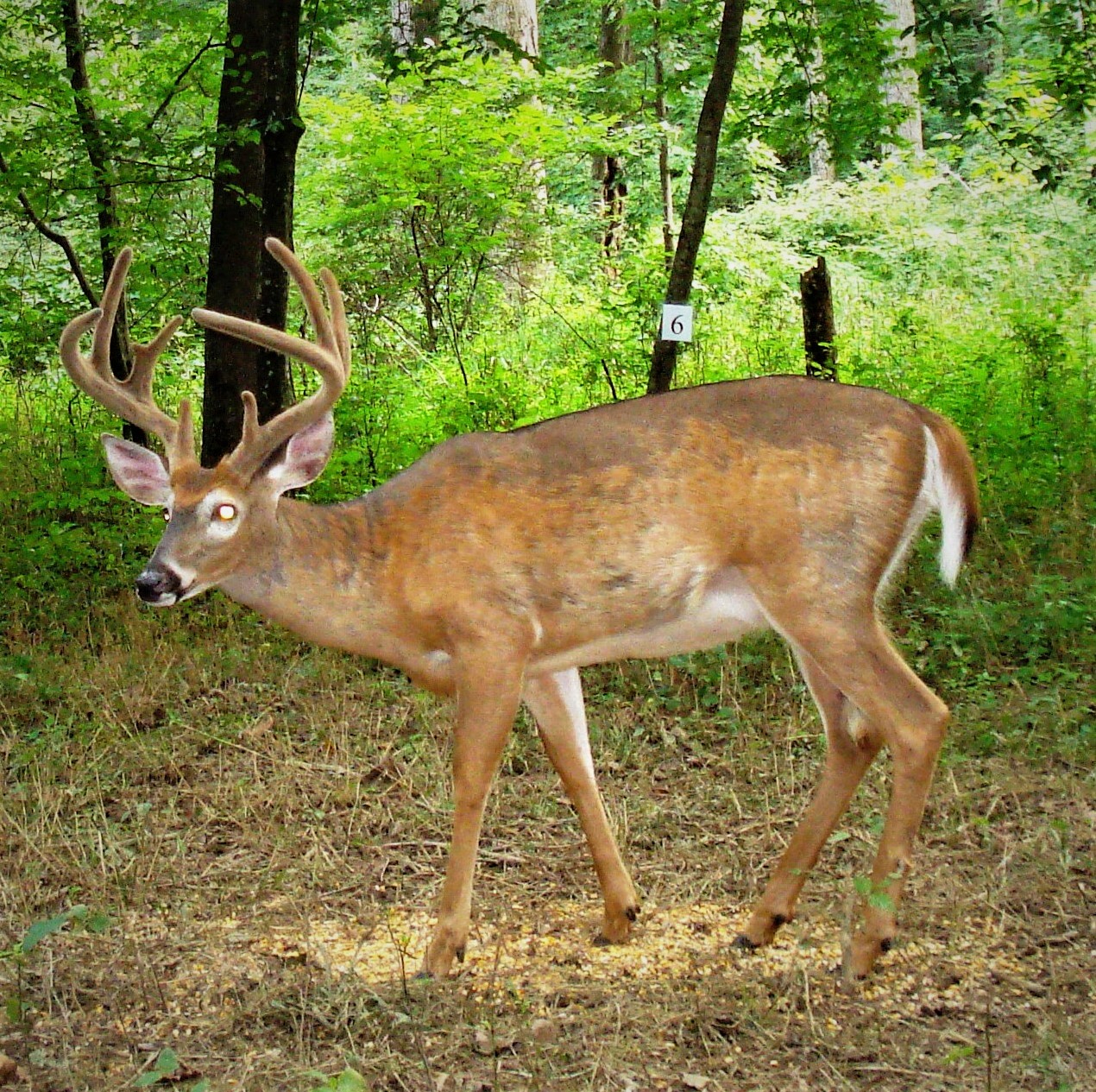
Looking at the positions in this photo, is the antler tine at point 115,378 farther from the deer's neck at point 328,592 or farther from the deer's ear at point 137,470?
the deer's neck at point 328,592

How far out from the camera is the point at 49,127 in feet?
26.8

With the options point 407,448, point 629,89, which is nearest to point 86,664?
point 407,448

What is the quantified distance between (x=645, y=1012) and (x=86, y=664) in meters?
4.21

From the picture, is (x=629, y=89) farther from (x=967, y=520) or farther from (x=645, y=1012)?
(x=645, y=1012)

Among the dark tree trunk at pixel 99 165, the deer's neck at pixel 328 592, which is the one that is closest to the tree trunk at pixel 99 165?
the dark tree trunk at pixel 99 165

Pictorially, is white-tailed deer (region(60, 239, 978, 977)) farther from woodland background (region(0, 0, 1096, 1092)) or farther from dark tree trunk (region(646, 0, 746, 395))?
dark tree trunk (region(646, 0, 746, 395))

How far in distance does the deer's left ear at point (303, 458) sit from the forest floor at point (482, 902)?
4.57ft

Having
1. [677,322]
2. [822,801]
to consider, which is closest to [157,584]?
[822,801]

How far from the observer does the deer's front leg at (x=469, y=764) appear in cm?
449

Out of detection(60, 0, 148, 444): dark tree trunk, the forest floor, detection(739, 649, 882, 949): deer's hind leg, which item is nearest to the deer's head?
the forest floor

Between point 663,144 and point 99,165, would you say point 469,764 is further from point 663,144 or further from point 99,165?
point 663,144

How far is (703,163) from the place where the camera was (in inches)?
326

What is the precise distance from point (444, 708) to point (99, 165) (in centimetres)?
395

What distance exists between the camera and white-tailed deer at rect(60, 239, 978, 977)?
4.47m
